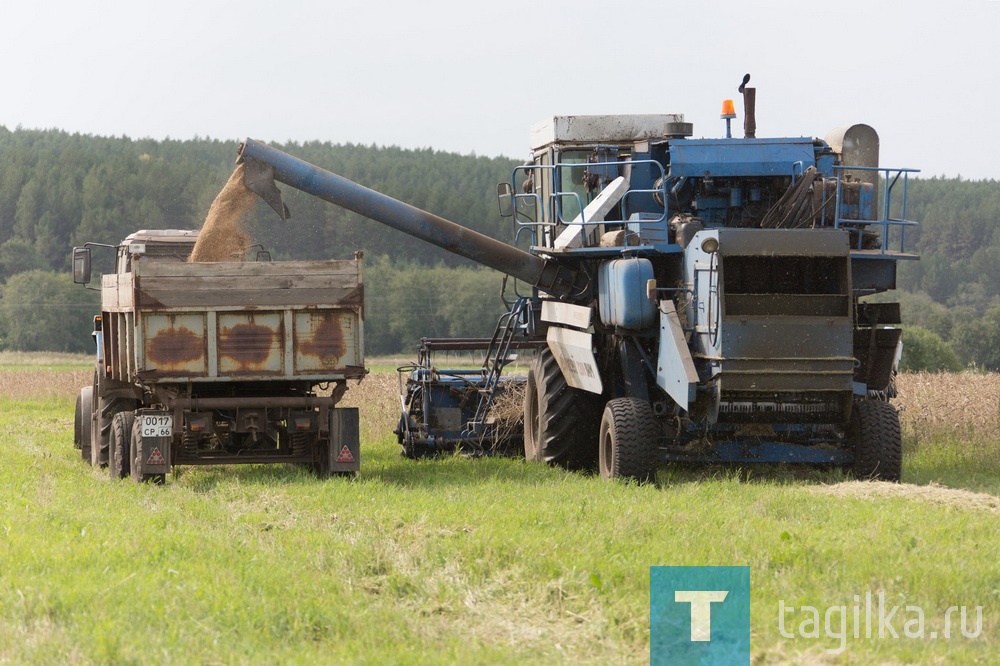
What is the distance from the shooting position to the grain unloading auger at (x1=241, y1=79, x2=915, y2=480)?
1105cm

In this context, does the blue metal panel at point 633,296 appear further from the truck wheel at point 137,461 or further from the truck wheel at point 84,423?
the truck wheel at point 84,423

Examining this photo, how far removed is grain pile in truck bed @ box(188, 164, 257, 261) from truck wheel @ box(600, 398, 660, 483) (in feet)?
15.9

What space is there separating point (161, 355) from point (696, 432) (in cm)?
486

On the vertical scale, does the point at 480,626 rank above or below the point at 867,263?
below

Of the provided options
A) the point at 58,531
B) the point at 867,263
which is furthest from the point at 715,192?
the point at 58,531

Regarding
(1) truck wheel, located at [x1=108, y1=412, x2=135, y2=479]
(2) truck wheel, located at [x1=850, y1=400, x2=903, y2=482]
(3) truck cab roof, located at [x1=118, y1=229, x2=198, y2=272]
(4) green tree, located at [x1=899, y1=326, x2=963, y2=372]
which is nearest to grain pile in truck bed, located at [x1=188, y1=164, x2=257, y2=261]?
(3) truck cab roof, located at [x1=118, y1=229, x2=198, y2=272]

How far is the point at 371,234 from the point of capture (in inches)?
2618

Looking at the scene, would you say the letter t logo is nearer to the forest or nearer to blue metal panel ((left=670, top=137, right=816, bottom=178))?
blue metal panel ((left=670, top=137, right=816, bottom=178))

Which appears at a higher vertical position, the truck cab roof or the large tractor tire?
the truck cab roof

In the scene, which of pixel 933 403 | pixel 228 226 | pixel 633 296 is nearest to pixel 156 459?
pixel 228 226

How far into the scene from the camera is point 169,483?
1238cm

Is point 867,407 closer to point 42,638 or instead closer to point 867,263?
point 867,263

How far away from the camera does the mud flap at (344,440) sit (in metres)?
12.3

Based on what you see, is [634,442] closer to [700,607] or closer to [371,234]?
[700,607]
